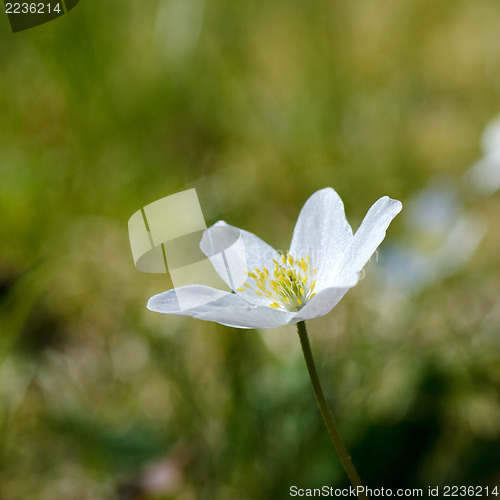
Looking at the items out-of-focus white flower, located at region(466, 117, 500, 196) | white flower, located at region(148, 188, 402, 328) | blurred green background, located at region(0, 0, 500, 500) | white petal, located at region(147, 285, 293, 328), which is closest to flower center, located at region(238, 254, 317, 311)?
white flower, located at region(148, 188, 402, 328)

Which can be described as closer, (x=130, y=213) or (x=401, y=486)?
(x=401, y=486)

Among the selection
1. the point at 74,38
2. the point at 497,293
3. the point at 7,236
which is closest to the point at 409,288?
the point at 497,293

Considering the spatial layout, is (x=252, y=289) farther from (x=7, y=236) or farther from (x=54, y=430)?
(x=7, y=236)

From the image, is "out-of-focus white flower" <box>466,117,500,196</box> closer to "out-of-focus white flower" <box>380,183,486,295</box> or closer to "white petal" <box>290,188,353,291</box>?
"out-of-focus white flower" <box>380,183,486,295</box>

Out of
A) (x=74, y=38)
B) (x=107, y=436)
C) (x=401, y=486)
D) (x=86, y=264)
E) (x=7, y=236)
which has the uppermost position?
(x=74, y=38)

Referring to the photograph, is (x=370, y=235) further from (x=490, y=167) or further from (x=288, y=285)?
(x=490, y=167)

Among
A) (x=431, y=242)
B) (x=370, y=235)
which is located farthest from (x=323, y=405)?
(x=431, y=242)
